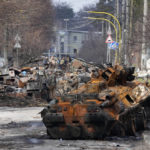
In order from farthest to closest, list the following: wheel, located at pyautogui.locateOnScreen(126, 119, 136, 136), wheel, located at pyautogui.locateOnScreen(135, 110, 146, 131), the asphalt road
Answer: wheel, located at pyautogui.locateOnScreen(135, 110, 146, 131)
wheel, located at pyautogui.locateOnScreen(126, 119, 136, 136)
the asphalt road

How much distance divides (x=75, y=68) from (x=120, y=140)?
23719mm

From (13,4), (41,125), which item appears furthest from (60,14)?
(41,125)

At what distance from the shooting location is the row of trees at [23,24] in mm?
25359

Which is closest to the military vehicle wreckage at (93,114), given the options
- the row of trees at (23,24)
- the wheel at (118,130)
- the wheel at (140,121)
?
the wheel at (118,130)

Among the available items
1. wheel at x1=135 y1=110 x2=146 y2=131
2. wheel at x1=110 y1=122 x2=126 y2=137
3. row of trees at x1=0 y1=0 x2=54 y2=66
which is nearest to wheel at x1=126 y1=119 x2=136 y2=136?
wheel at x1=110 y1=122 x2=126 y2=137

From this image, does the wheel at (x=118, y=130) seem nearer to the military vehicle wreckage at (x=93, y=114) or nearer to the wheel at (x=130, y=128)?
the military vehicle wreckage at (x=93, y=114)

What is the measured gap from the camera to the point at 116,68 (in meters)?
15.4

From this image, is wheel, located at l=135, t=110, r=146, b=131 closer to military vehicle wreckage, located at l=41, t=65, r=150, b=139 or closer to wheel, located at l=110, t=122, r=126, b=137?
military vehicle wreckage, located at l=41, t=65, r=150, b=139

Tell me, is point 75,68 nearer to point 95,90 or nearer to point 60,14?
point 95,90

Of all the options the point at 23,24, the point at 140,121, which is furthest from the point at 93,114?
the point at 23,24

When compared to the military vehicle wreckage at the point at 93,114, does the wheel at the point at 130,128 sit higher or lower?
lower

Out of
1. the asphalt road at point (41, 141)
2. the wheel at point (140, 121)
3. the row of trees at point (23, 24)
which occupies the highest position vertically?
the row of trees at point (23, 24)

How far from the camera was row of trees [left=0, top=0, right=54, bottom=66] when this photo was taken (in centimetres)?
2536

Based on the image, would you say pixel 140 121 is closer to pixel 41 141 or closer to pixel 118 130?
pixel 118 130
